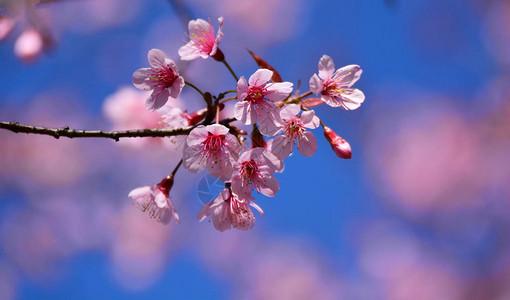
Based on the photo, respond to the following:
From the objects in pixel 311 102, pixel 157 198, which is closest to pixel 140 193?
pixel 157 198

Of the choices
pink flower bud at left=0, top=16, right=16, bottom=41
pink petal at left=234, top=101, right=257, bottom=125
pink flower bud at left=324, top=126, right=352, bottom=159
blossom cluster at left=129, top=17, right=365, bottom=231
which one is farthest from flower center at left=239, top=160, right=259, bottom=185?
pink flower bud at left=0, top=16, right=16, bottom=41

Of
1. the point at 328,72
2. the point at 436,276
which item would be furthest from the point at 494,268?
the point at 328,72

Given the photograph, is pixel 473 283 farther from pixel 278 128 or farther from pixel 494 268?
pixel 278 128

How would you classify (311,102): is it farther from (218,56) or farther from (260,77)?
(218,56)

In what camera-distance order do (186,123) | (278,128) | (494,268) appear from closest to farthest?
1. (278,128)
2. (186,123)
3. (494,268)

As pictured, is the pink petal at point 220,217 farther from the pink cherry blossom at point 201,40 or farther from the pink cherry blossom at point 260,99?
the pink cherry blossom at point 201,40

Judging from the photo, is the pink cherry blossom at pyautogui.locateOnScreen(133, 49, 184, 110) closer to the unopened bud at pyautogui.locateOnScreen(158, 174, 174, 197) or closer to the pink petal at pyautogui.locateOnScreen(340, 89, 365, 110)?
the unopened bud at pyautogui.locateOnScreen(158, 174, 174, 197)

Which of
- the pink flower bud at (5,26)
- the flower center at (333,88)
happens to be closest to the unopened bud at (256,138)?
the flower center at (333,88)
